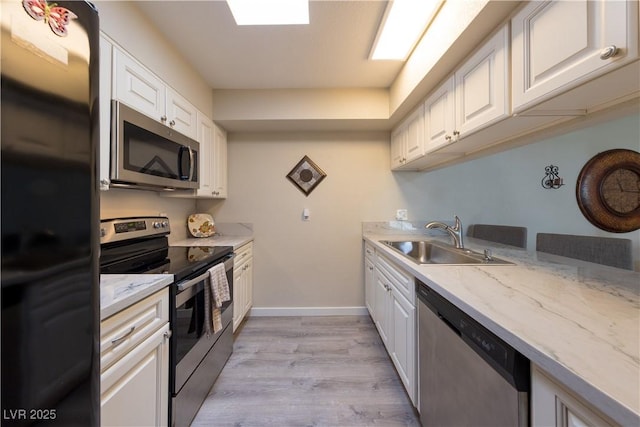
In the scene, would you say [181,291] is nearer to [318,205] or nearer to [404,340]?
[404,340]

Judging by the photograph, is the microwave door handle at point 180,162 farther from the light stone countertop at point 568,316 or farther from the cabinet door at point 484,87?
the cabinet door at point 484,87

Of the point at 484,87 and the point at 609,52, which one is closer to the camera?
the point at 609,52

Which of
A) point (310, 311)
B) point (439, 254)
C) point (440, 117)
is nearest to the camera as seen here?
point (440, 117)

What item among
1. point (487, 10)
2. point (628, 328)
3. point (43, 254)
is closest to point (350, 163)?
point (487, 10)

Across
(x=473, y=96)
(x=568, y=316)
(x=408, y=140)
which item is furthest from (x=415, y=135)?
(x=568, y=316)

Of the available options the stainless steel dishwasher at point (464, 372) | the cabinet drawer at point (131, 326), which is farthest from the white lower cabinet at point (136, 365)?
the stainless steel dishwasher at point (464, 372)

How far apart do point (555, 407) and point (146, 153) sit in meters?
2.04

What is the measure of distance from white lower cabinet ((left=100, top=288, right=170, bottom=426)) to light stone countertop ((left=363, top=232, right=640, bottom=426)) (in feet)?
4.02

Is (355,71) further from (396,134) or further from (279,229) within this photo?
(279,229)

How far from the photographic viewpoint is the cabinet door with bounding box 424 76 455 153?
1.59 m

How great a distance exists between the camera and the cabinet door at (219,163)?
2.58 metres

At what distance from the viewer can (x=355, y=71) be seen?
221 centimetres

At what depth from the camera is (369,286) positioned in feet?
8.59

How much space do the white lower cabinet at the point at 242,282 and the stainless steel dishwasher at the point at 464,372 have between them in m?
1.62
